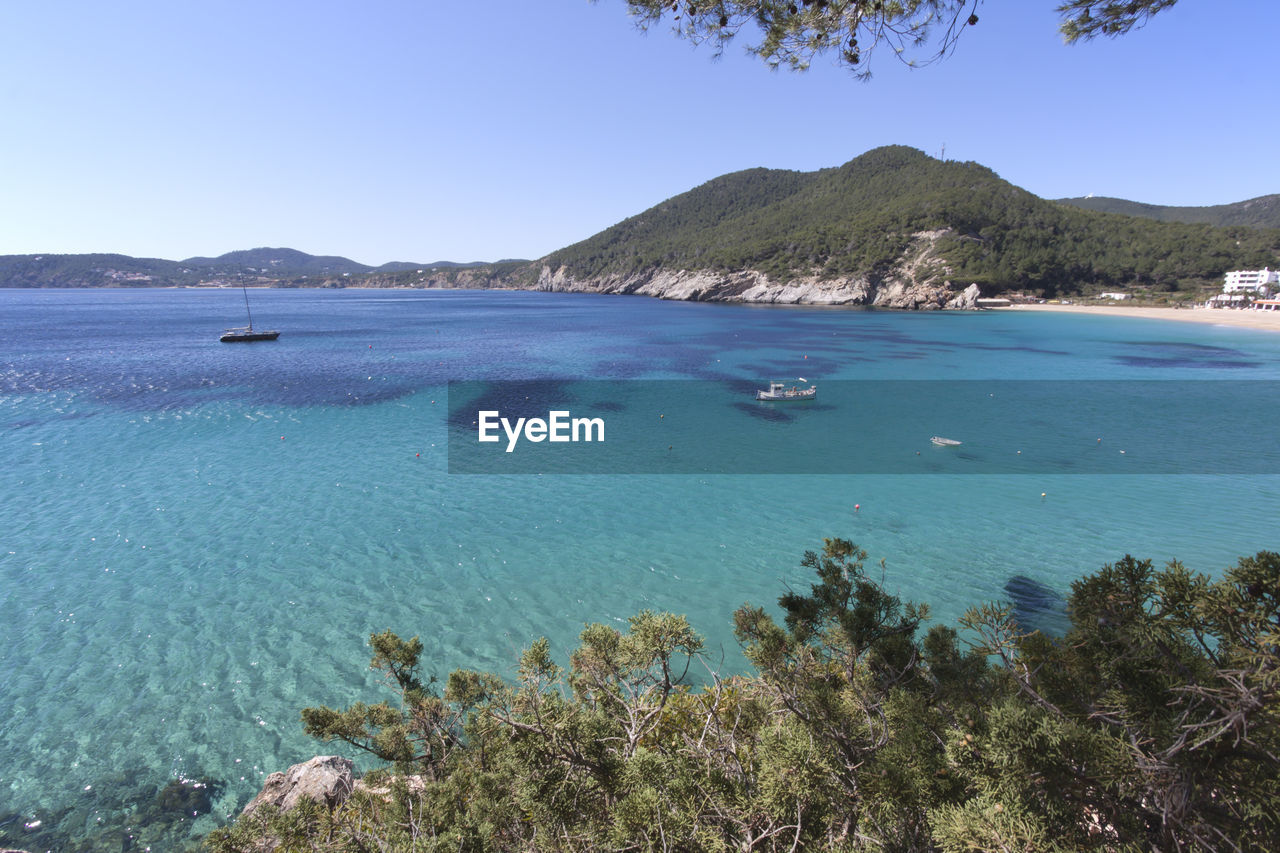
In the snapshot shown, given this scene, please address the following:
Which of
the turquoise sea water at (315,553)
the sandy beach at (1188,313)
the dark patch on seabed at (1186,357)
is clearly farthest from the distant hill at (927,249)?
the turquoise sea water at (315,553)

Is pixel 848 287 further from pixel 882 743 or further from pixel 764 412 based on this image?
pixel 882 743

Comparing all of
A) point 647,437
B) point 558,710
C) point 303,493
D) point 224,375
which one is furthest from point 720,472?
point 224,375

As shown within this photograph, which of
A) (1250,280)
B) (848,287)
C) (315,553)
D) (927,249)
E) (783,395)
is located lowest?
(315,553)

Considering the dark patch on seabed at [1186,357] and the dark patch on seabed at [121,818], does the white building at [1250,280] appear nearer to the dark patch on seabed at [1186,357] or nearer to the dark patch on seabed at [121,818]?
the dark patch on seabed at [1186,357]

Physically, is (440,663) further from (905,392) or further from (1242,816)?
(905,392)

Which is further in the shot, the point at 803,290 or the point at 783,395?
the point at 803,290

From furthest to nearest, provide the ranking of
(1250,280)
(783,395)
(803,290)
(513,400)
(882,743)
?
(803,290)
(1250,280)
(513,400)
(783,395)
(882,743)

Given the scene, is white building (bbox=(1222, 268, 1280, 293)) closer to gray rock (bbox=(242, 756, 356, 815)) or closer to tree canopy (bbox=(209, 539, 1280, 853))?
tree canopy (bbox=(209, 539, 1280, 853))

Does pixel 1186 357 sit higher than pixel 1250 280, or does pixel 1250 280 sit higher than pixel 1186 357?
pixel 1250 280

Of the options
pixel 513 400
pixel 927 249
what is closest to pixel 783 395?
pixel 513 400
